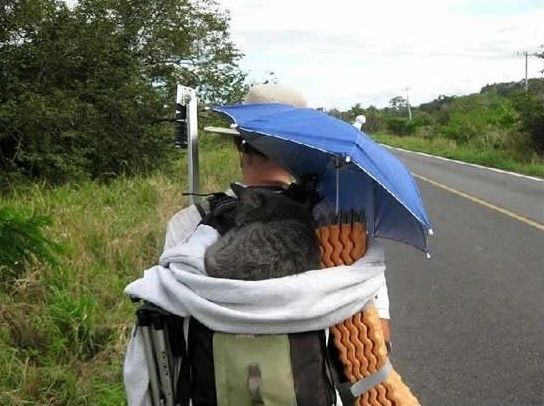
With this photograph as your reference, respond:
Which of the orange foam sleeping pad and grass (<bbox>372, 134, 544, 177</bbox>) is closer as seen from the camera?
the orange foam sleeping pad

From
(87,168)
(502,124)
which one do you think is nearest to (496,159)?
(502,124)

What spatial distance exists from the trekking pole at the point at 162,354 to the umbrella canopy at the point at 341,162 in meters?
0.58

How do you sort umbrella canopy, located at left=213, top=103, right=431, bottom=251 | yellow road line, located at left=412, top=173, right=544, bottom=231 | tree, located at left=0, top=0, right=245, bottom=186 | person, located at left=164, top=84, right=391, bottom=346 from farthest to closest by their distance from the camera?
1. tree, located at left=0, top=0, right=245, bottom=186
2. yellow road line, located at left=412, top=173, right=544, bottom=231
3. person, located at left=164, top=84, right=391, bottom=346
4. umbrella canopy, located at left=213, top=103, right=431, bottom=251

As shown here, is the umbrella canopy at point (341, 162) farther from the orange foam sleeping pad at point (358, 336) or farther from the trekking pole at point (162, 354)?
the trekking pole at point (162, 354)

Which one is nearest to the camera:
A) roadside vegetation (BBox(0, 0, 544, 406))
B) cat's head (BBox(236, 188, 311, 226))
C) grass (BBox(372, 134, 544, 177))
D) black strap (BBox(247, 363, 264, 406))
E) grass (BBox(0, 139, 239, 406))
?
black strap (BBox(247, 363, 264, 406))

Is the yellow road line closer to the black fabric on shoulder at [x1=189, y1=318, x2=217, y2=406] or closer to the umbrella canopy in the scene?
the umbrella canopy

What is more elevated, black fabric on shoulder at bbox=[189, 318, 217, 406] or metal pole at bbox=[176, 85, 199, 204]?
metal pole at bbox=[176, 85, 199, 204]

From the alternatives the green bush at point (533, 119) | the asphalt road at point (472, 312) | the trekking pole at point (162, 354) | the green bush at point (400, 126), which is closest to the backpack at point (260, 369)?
the trekking pole at point (162, 354)

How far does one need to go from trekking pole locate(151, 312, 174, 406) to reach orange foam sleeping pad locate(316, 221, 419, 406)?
0.47 metres

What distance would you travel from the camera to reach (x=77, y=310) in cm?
509

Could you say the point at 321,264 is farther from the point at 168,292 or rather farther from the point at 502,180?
the point at 502,180

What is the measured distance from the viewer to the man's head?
90.4 inches

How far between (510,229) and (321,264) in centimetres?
884

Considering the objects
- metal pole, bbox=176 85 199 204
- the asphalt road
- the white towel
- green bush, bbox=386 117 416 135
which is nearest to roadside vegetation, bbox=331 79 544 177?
the asphalt road
